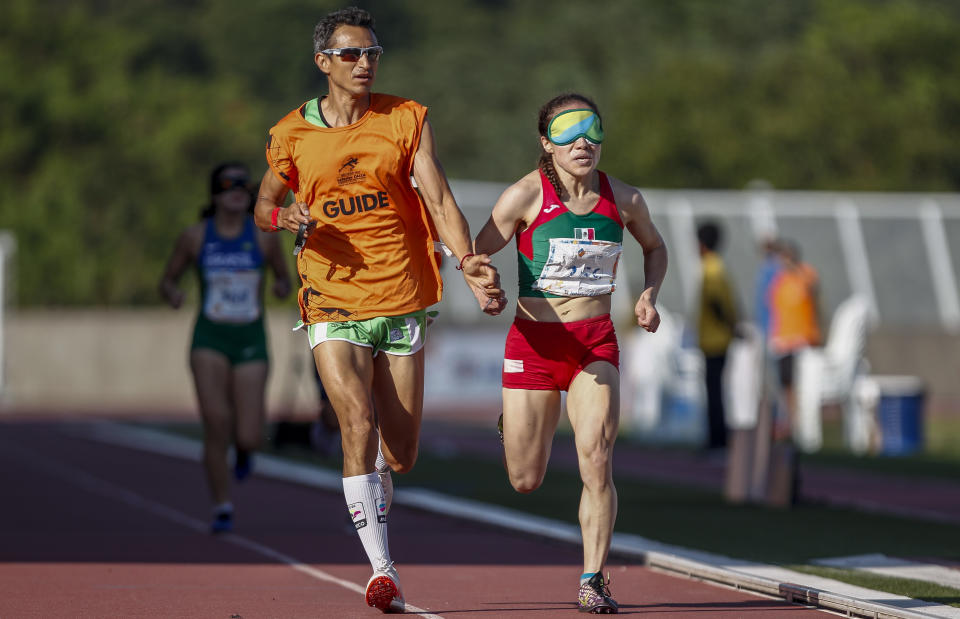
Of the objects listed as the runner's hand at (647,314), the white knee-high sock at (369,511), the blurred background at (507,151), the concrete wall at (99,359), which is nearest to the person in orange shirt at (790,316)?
the blurred background at (507,151)

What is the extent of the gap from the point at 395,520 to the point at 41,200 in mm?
40153

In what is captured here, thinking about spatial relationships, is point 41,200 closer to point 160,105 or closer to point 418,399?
point 160,105

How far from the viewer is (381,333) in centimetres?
758

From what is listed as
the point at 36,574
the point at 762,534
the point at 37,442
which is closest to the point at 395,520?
the point at 762,534

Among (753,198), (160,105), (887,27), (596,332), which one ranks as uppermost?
(887,27)

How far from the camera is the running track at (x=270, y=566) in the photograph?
7.79m

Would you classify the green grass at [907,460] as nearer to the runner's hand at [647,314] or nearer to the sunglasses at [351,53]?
the runner's hand at [647,314]

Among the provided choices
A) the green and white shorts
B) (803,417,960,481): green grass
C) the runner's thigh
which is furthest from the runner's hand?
(803,417,960,481): green grass

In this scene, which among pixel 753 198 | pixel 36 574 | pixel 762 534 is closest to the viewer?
pixel 36 574

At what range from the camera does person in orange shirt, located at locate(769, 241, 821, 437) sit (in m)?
19.4

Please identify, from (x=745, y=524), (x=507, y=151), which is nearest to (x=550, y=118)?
(x=745, y=524)

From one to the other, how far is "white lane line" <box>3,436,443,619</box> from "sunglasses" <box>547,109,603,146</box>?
2109mm

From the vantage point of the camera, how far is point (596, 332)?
7.71m

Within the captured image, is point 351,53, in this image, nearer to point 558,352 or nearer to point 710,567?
point 558,352
